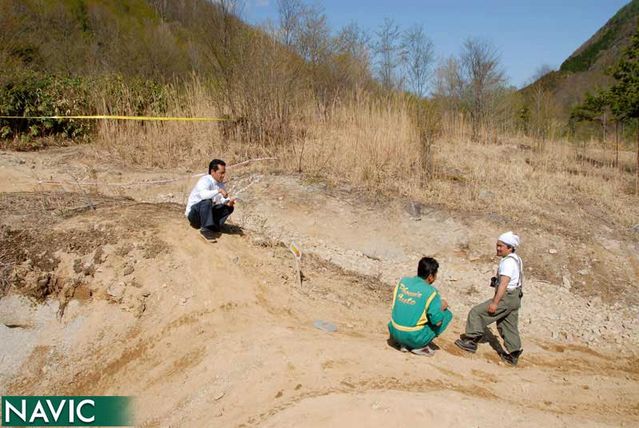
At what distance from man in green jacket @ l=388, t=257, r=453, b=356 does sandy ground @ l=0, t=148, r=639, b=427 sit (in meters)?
0.20

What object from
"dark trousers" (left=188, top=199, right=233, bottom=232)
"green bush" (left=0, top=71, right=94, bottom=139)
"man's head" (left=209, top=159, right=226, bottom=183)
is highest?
"green bush" (left=0, top=71, right=94, bottom=139)

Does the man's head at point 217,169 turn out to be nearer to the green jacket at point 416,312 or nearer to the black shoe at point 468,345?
the green jacket at point 416,312

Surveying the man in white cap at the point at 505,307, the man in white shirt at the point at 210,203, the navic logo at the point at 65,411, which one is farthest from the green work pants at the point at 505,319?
the navic logo at the point at 65,411

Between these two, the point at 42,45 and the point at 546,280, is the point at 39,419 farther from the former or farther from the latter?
the point at 42,45

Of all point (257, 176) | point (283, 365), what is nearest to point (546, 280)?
point (283, 365)

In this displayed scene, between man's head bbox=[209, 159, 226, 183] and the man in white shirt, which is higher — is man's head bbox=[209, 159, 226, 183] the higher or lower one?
the higher one

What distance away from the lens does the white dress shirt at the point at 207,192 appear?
539cm

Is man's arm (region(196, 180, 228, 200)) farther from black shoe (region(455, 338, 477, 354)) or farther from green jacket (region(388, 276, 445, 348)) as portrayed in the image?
black shoe (region(455, 338, 477, 354))

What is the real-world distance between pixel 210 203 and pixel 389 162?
4383mm

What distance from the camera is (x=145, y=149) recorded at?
30.6 feet

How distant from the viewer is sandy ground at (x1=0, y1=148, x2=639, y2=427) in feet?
12.3

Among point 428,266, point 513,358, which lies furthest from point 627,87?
point 428,266

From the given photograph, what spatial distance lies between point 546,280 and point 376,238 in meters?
2.42

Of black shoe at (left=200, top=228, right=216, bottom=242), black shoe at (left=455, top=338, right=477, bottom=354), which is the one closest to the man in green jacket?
black shoe at (left=455, top=338, right=477, bottom=354)
